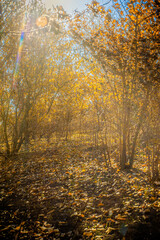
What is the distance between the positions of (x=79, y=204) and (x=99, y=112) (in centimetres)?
487

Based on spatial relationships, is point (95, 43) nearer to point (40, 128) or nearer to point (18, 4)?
point (18, 4)

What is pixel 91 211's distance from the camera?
11.6 ft

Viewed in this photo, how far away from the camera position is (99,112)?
8.16 m

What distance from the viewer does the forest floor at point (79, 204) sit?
2812 millimetres

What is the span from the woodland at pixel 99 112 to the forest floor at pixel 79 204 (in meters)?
0.02

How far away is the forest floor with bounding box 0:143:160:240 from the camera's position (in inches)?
111

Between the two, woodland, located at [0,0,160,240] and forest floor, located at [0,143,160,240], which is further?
woodland, located at [0,0,160,240]

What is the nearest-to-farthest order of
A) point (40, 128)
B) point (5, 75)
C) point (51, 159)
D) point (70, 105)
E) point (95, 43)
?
1. point (95, 43)
2. point (5, 75)
3. point (51, 159)
4. point (40, 128)
5. point (70, 105)

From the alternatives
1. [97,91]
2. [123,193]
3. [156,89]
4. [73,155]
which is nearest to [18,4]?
[97,91]

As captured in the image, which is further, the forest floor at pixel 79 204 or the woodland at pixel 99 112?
the woodland at pixel 99 112

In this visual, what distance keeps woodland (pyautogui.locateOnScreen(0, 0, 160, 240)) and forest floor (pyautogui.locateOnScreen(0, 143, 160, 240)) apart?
0.06ft

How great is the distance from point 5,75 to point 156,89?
6220 millimetres

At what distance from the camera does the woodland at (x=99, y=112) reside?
10.4ft

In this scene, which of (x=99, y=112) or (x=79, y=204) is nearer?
(x=79, y=204)
